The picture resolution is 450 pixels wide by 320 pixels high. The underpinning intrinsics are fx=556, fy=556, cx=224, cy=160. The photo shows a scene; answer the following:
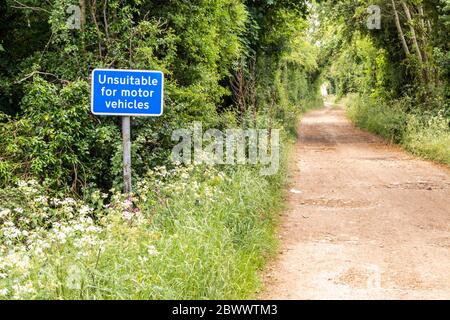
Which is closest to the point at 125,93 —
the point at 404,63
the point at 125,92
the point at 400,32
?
the point at 125,92

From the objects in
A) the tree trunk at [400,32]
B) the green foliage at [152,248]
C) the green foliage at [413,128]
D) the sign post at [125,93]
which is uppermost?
the tree trunk at [400,32]

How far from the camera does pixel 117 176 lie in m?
9.80

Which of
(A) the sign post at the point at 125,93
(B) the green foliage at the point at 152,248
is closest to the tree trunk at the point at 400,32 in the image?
(B) the green foliage at the point at 152,248

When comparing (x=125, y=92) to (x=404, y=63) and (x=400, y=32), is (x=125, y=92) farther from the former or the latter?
(x=404, y=63)

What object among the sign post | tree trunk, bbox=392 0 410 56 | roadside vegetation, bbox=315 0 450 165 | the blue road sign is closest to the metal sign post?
the sign post

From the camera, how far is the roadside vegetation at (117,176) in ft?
16.7

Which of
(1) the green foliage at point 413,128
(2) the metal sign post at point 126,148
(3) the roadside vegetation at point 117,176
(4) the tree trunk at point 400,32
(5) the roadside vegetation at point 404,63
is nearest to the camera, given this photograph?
(3) the roadside vegetation at point 117,176

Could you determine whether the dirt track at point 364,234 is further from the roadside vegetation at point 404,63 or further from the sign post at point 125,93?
the roadside vegetation at point 404,63

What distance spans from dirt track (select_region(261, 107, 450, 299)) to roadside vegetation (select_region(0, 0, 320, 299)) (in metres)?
0.50

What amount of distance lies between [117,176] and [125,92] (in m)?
2.98

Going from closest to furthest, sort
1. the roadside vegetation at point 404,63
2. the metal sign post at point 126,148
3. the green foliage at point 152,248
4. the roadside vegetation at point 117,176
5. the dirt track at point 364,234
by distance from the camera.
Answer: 1. the green foliage at point 152,248
2. the roadside vegetation at point 117,176
3. the dirt track at point 364,234
4. the metal sign post at point 126,148
5. the roadside vegetation at point 404,63

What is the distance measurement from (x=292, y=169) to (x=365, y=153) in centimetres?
490

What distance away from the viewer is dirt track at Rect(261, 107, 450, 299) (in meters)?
6.08

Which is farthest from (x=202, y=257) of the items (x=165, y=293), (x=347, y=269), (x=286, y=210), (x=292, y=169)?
(x=292, y=169)
